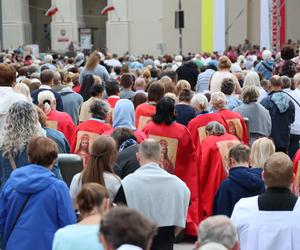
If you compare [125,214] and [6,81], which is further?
[6,81]

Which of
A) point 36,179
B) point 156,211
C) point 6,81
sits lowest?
point 156,211

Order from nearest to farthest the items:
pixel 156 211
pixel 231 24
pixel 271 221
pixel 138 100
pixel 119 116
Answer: pixel 271 221, pixel 156 211, pixel 119 116, pixel 138 100, pixel 231 24

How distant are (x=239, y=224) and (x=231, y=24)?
36887 millimetres

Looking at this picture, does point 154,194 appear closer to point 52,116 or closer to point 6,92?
point 6,92

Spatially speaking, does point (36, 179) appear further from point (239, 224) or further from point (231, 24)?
point (231, 24)

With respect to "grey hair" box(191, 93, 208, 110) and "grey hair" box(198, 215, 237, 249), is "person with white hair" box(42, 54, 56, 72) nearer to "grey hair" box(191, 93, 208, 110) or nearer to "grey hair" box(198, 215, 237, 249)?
"grey hair" box(191, 93, 208, 110)

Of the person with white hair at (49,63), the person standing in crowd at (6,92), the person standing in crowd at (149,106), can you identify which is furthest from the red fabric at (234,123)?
the person with white hair at (49,63)

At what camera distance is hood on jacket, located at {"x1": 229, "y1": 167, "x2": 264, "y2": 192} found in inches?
281

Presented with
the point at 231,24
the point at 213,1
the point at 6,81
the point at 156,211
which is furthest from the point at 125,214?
the point at 231,24

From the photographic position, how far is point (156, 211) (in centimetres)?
663

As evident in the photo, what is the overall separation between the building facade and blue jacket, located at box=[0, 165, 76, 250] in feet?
115

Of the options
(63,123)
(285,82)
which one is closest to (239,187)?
(63,123)

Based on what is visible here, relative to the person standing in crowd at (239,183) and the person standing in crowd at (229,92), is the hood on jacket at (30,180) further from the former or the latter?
the person standing in crowd at (229,92)

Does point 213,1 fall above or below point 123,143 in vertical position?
above
